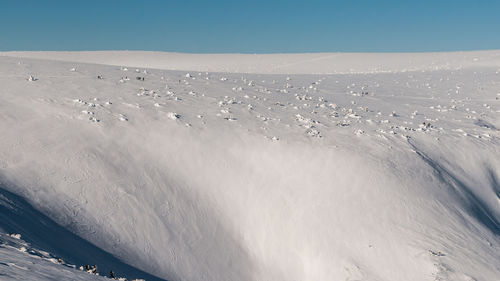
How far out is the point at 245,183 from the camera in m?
14.9

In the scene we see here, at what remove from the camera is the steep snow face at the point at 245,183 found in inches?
494

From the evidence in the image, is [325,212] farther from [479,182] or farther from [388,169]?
[479,182]

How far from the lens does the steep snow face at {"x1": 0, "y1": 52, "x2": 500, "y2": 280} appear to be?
12.5 metres

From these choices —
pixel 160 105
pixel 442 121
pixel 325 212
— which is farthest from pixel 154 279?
pixel 442 121

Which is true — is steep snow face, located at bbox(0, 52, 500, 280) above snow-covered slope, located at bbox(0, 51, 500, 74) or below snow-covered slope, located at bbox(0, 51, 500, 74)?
below

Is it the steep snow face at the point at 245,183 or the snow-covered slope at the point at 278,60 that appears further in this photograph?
the snow-covered slope at the point at 278,60

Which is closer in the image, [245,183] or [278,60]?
[245,183]

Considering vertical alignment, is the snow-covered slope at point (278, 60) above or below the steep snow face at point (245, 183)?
above

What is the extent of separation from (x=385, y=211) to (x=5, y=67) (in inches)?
708

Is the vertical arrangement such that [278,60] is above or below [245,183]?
above

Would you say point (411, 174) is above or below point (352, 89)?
below

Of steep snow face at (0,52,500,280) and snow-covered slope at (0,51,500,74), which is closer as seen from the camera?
steep snow face at (0,52,500,280)

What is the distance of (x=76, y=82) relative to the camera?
20.1m

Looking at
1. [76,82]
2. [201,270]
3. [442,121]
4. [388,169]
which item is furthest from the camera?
[442,121]
